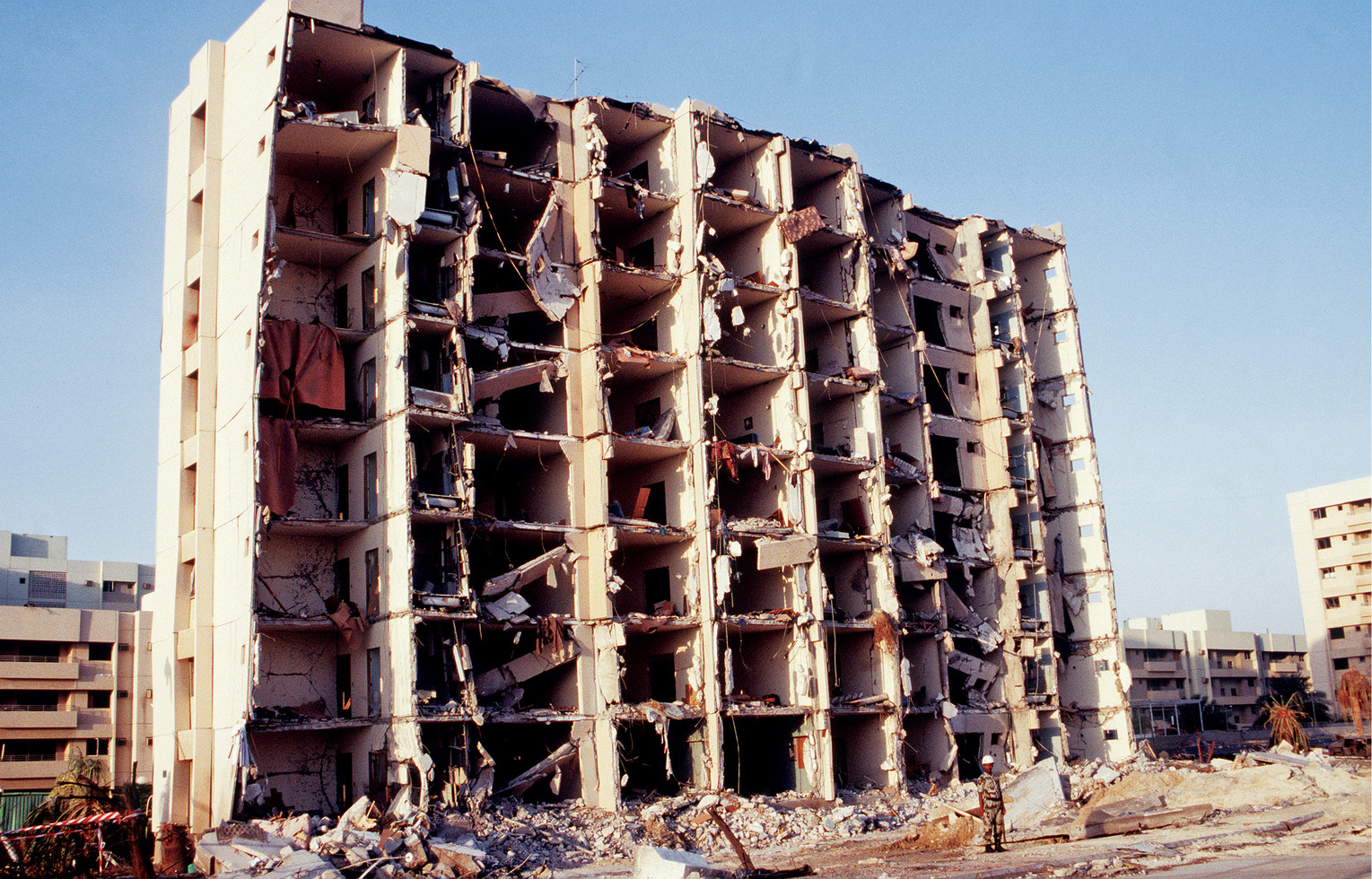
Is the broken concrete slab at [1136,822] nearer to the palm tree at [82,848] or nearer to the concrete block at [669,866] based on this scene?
the concrete block at [669,866]

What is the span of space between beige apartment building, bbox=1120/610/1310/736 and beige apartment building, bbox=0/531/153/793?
73293 millimetres

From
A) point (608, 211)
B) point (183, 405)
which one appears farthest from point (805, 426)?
point (183, 405)

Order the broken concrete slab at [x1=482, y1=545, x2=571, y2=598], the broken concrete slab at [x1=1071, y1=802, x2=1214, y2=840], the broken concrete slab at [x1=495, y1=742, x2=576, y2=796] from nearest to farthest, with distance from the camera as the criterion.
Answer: the broken concrete slab at [x1=1071, y1=802, x2=1214, y2=840], the broken concrete slab at [x1=495, y1=742, x2=576, y2=796], the broken concrete slab at [x1=482, y1=545, x2=571, y2=598]

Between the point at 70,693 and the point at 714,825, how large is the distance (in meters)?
57.9

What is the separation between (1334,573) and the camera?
104 m

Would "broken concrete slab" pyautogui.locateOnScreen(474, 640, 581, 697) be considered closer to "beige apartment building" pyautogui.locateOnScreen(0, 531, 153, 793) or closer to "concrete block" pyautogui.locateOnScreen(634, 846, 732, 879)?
"concrete block" pyautogui.locateOnScreen(634, 846, 732, 879)

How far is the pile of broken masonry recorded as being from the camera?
93.0 feet

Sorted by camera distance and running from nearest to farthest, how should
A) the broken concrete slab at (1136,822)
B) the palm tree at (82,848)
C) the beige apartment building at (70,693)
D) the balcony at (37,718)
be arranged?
the palm tree at (82,848)
the broken concrete slab at (1136,822)
the balcony at (37,718)
the beige apartment building at (70,693)

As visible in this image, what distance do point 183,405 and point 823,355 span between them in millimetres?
22517

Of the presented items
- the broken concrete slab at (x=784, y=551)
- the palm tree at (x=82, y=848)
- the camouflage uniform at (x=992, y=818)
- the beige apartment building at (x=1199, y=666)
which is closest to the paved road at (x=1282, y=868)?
the camouflage uniform at (x=992, y=818)

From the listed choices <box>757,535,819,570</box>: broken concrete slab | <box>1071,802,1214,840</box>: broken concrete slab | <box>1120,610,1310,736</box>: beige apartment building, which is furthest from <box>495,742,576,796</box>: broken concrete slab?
<box>1120,610,1310,736</box>: beige apartment building

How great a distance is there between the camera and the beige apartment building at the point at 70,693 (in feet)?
246

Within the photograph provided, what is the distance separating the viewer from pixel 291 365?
35.9 m

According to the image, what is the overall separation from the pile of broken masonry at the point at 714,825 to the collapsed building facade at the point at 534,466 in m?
1.58
